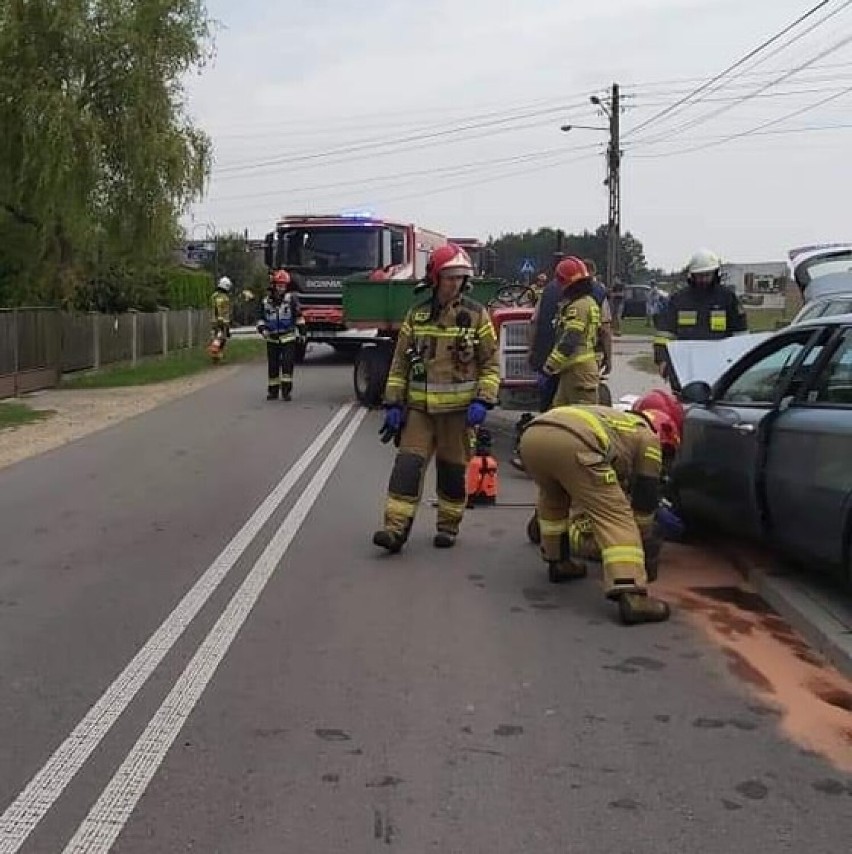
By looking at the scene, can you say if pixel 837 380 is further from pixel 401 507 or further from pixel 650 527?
pixel 401 507

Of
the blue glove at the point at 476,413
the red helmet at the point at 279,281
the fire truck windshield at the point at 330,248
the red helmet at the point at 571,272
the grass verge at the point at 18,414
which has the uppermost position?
the fire truck windshield at the point at 330,248

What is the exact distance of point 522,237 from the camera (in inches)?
3856

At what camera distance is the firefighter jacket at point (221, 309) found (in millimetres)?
26656

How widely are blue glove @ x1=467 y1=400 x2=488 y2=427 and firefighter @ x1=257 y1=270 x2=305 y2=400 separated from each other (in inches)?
437

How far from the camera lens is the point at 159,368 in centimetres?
2706

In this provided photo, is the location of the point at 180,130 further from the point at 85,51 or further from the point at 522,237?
the point at 522,237

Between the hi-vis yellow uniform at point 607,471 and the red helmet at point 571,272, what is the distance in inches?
105

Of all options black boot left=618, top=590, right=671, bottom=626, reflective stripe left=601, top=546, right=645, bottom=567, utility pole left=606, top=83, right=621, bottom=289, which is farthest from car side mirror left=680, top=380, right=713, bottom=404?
utility pole left=606, top=83, right=621, bottom=289

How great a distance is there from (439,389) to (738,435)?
1.86m

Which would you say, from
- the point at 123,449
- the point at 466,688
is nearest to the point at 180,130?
the point at 123,449

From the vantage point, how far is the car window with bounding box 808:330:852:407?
6.61m

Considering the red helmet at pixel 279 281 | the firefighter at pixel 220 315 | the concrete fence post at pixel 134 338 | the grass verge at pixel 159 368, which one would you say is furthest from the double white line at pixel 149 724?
the concrete fence post at pixel 134 338

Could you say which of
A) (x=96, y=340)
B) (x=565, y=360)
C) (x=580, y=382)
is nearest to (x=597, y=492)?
(x=565, y=360)

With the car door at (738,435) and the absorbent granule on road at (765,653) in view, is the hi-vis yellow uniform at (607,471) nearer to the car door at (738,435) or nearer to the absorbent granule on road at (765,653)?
the absorbent granule on road at (765,653)
